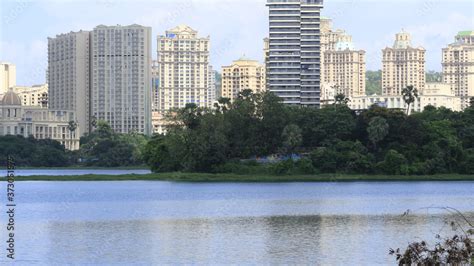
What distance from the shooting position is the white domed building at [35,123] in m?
186

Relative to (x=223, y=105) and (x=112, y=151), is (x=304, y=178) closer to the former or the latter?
(x=223, y=105)

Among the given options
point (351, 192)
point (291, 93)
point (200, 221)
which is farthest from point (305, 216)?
point (291, 93)

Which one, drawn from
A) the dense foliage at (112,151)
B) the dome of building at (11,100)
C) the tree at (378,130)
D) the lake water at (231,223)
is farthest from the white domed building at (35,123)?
the lake water at (231,223)

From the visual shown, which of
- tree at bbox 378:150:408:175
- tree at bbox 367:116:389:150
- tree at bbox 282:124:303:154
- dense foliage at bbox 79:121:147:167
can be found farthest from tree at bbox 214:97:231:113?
dense foliage at bbox 79:121:147:167

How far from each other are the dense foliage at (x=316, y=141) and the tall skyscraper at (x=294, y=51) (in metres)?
53.8

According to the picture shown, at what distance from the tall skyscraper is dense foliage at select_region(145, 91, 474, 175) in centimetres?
5382

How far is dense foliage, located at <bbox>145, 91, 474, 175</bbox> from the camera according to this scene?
91.6 m

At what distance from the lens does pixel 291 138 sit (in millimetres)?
93312

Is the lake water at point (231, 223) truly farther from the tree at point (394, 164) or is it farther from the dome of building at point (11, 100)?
the dome of building at point (11, 100)

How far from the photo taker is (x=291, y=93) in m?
156

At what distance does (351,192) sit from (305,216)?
71.7ft

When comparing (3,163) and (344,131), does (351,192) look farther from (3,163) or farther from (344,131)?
(3,163)

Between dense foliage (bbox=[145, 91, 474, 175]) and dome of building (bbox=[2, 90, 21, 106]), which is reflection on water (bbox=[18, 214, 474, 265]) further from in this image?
dome of building (bbox=[2, 90, 21, 106])

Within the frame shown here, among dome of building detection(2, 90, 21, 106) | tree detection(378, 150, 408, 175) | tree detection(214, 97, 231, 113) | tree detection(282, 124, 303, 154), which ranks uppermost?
dome of building detection(2, 90, 21, 106)
